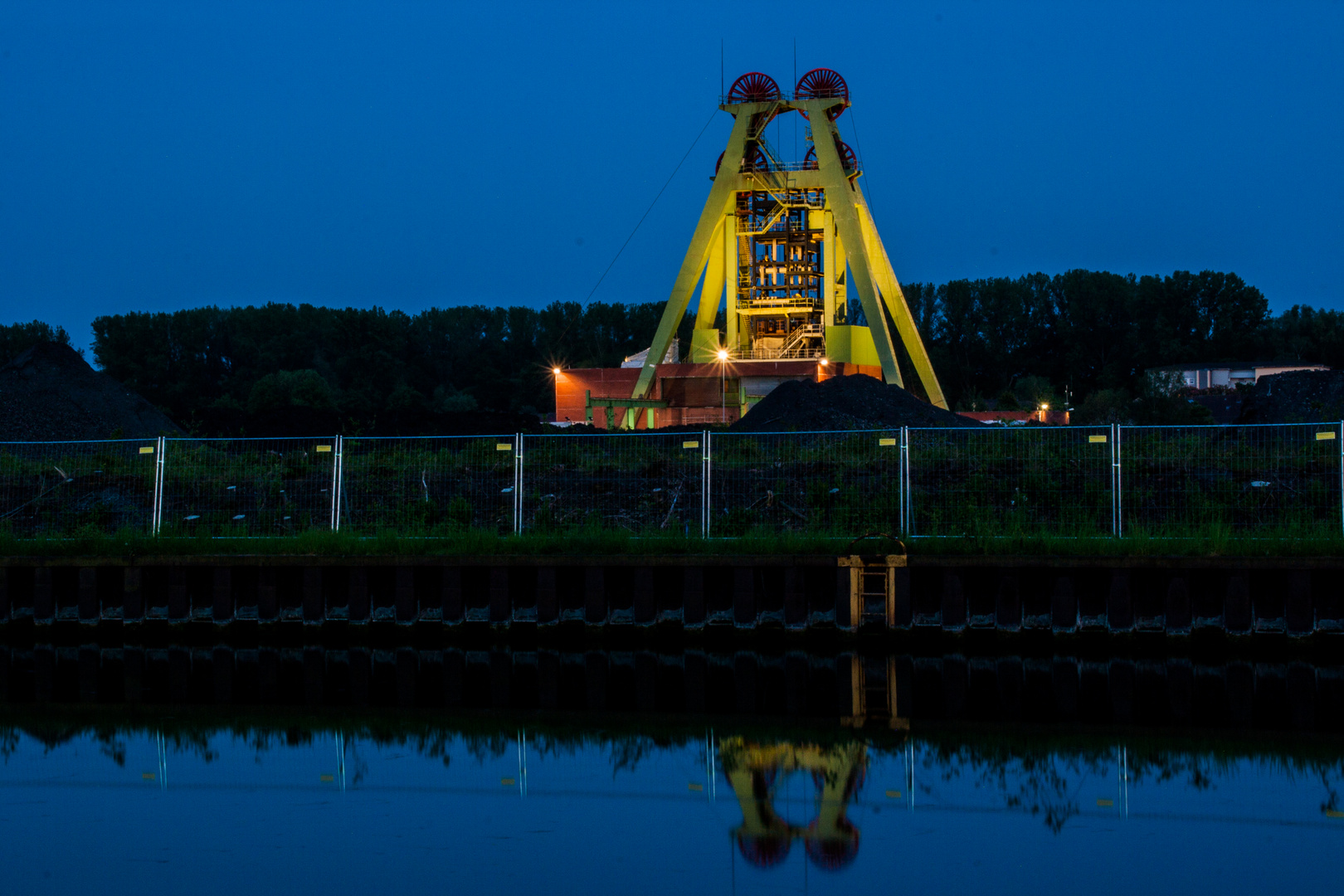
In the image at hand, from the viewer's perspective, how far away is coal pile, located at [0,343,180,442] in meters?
34.7

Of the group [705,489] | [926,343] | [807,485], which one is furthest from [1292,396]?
[926,343]

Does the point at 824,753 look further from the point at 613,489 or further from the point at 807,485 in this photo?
the point at 613,489

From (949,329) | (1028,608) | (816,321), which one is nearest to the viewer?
(1028,608)

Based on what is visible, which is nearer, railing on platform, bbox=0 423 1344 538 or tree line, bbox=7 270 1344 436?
railing on platform, bbox=0 423 1344 538

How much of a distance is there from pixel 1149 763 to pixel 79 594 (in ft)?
48.8

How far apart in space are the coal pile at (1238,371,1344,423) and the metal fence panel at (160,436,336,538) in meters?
35.6

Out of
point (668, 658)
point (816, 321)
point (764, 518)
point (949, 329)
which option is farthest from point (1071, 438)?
point (949, 329)

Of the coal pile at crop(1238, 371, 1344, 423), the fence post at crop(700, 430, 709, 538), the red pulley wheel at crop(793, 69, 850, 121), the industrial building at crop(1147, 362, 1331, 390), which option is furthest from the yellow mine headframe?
the industrial building at crop(1147, 362, 1331, 390)

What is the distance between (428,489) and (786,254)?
A: 39.2 m

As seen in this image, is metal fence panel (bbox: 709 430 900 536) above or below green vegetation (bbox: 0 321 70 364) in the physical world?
below

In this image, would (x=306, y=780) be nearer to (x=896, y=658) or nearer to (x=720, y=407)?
(x=896, y=658)

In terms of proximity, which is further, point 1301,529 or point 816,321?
point 816,321

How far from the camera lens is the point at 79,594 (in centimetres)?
1834

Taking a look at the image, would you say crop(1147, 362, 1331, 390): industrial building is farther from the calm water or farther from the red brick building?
the calm water
